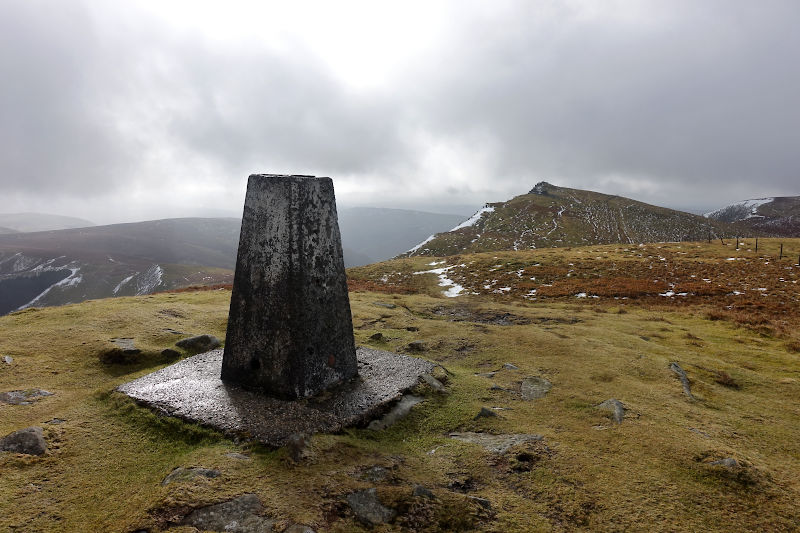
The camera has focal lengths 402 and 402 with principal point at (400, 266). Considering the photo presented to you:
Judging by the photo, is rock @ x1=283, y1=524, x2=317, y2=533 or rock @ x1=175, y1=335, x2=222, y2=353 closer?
rock @ x1=283, y1=524, x2=317, y2=533

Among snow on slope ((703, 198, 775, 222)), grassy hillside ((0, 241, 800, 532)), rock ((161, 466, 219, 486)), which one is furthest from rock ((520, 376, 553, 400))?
snow on slope ((703, 198, 775, 222))

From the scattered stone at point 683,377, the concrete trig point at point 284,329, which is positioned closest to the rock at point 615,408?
the scattered stone at point 683,377

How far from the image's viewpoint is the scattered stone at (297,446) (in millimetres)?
6004

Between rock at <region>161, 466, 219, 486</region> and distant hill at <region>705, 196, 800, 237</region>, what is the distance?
463 ft

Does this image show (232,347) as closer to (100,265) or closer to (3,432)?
(3,432)

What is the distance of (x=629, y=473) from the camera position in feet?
19.5

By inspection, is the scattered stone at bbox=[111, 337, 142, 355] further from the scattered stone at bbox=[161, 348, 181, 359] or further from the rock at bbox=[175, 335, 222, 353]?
the rock at bbox=[175, 335, 222, 353]

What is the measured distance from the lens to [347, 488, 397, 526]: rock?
4.87m

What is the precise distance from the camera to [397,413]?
780 centimetres

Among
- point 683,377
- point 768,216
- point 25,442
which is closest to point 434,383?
point 683,377

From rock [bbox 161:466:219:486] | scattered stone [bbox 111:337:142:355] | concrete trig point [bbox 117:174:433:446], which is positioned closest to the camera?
rock [bbox 161:466:219:486]

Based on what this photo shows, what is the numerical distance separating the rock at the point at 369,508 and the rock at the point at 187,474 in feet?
6.48

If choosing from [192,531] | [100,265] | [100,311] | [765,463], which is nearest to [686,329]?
[765,463]

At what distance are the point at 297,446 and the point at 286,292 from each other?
2.85 meters
